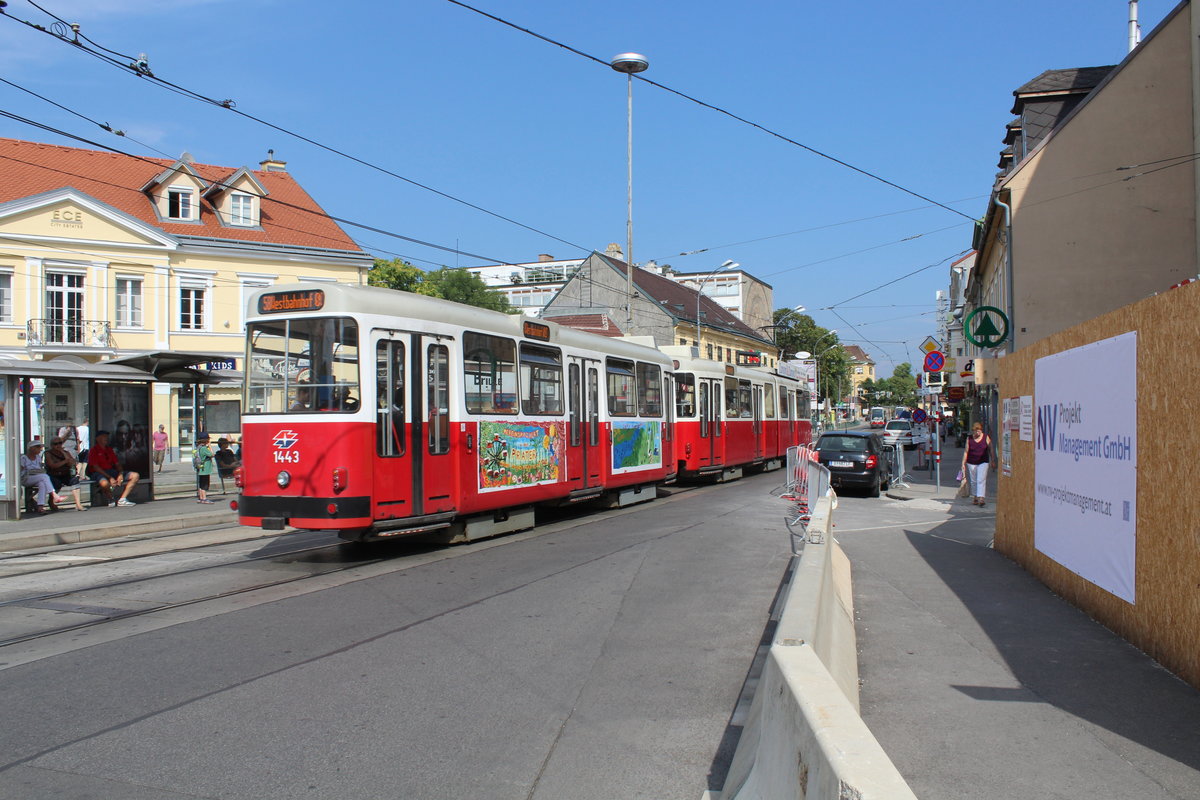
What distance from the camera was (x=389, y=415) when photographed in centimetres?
1052

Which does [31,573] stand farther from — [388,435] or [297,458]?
[388,435]

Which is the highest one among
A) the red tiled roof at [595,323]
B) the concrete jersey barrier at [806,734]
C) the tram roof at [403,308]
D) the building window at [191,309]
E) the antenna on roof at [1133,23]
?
the antenna on roof at [1133,23]

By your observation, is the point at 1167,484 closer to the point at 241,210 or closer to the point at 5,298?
the point at 5,298

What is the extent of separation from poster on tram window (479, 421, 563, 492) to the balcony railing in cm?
2493

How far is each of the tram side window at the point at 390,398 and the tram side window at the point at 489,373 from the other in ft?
4.11

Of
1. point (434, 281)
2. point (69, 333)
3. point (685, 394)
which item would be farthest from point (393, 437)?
point (434, 281)

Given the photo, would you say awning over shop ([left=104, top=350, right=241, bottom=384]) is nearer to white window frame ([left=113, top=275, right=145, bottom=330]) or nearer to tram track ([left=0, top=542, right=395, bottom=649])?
tram track ([left=0, top=542, right=395, bottom=649])

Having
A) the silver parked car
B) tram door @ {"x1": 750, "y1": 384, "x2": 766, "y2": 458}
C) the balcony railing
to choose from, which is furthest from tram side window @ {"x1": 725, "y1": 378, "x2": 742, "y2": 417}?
the silver parked car

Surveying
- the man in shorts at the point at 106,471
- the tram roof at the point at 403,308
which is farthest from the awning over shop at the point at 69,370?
the tram roof at the point at 403,308

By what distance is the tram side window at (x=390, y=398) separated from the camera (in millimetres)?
10422

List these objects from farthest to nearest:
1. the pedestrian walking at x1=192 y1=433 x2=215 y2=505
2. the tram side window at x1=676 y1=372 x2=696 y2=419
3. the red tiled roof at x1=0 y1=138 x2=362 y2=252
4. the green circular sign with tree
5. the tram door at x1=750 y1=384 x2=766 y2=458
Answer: the red tiled roof at x1=0 y1=138 x2=362 y2=252 < the tram door at x1=750 y1=384 x2=766 y2=458 < the tram side window at x1=676 y1=372 x2=696 y2=419 < the pedestrian walking at x1=192 y1=433 x2=215 y2=505 < the green circular sign with tree

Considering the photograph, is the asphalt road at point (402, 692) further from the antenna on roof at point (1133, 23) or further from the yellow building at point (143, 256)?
the antenna on roof at point (1133, 23)

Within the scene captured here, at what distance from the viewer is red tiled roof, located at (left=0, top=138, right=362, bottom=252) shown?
3341cm

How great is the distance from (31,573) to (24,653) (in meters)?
4.47
